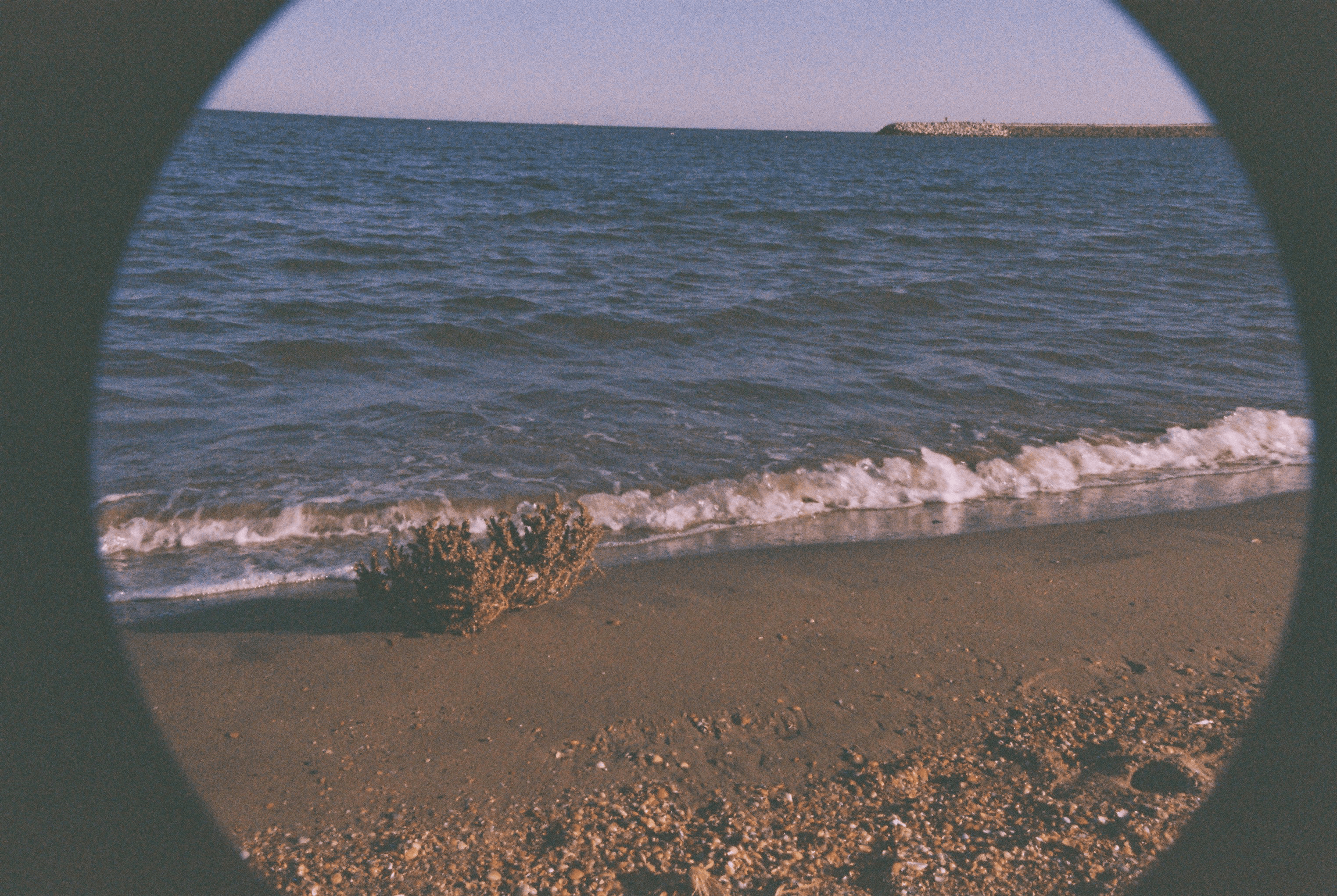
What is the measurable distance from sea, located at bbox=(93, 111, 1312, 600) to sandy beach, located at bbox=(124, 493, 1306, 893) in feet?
2.69

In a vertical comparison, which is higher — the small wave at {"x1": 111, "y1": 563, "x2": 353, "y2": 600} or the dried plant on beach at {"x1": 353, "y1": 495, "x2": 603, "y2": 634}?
the dried plant on beach at {"x1": 353, "y1": 495, "x2": 603, "y2": 634}

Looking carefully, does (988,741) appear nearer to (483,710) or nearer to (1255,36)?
(483,710)

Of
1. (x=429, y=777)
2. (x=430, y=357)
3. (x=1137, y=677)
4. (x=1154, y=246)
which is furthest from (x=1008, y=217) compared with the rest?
(x=429, y=777)

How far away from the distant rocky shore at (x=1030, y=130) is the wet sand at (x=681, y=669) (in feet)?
459

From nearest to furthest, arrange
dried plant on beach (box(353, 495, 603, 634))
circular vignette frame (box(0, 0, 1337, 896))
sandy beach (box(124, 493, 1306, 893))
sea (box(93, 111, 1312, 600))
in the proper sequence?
circular vignette frame (box(0, 0, 1337, 896))
sandy beach (box(124, 493, 1306, 893))
dried plant on beach (box(353, 495, 603, 634))
sea (box(93, 111, 1312, 600))

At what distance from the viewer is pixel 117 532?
18.6 feet

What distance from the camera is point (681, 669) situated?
13.3 feet

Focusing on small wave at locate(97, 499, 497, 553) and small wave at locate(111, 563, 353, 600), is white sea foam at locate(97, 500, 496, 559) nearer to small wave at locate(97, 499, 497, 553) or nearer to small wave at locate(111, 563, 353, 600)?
small wave at locate(97, 499, 497, 553)

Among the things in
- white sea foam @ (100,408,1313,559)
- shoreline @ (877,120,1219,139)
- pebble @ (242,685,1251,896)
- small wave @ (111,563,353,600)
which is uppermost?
shoreline @ (877,120,1219,139)

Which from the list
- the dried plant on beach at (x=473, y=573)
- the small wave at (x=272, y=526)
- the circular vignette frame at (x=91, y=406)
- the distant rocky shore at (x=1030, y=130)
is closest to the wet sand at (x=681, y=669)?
the dried plant on beach at (x=473, y=573)

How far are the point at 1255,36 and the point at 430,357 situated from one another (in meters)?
8.57

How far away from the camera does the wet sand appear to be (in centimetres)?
326

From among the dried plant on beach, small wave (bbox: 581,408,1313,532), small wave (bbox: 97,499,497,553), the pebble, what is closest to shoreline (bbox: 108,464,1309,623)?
small wave (bbox: 581,408,1313,532)

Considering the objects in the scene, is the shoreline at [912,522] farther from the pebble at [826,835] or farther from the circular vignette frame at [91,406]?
the pebble at [826,835]
